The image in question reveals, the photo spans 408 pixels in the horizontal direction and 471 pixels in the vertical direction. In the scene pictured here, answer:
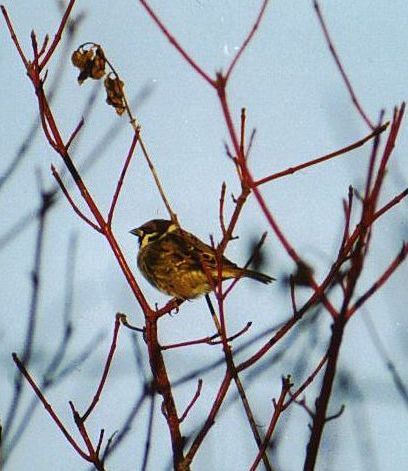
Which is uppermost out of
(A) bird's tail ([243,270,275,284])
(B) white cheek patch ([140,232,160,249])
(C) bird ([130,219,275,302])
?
(B) white cheek patch ([140,232,160,249])

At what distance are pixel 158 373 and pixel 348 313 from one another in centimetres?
80

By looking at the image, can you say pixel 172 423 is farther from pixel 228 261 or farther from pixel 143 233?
pixel 143 233

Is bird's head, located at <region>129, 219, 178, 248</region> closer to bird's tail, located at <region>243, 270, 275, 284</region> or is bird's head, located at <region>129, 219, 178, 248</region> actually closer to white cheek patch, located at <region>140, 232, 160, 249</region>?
white cheek patch, located at <region>140, 232, 160, 249</region>

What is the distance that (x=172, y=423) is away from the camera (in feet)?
5.89

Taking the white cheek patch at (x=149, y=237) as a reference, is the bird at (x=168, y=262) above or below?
below

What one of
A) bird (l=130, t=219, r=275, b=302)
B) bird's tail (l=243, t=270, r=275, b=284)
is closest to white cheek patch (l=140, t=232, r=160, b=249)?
bird (l=130, t=219, r=275, b=302)

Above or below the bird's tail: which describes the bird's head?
above

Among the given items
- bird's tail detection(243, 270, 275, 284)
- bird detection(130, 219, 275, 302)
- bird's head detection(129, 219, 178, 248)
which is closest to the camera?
bird's tail detection(243, 270, 275, 284)

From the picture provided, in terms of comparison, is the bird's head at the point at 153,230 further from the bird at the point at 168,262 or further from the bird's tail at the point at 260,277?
the bird's tail at the point at 260,277

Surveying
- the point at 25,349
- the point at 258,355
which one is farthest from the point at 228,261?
the point at 258,355

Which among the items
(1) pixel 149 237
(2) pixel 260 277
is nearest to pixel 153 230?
(1) pixel 149 237

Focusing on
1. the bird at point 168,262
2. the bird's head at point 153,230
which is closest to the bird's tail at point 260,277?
the bird at point 168,262

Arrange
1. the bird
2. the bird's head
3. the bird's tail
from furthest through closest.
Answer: the bird's head < the bird < the bird's tail

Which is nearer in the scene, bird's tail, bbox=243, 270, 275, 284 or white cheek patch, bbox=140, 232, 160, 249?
bird's tail, bbox=243, 270, 275, 284
